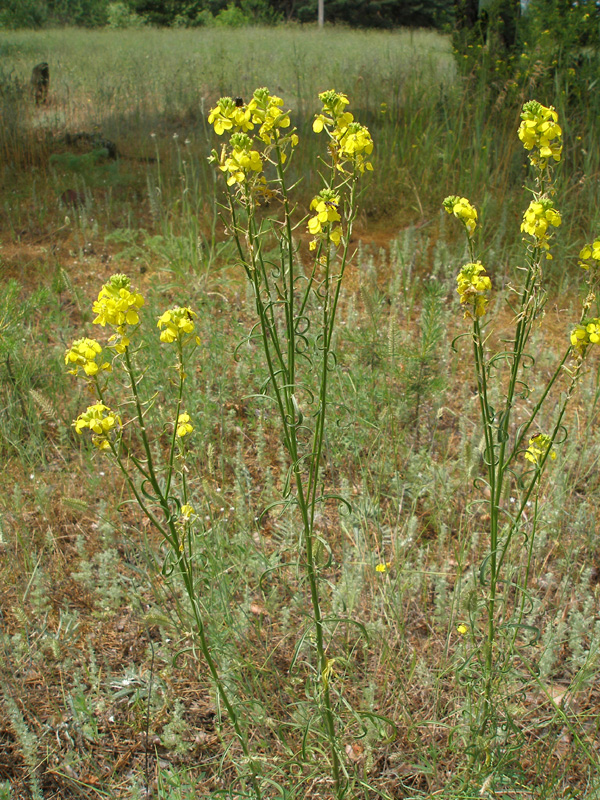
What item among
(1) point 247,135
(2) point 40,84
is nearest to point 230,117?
(1) point 247,135

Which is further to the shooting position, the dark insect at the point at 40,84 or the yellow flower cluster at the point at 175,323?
the dark insect at the point at 40,84

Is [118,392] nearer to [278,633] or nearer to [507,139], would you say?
[278,633]

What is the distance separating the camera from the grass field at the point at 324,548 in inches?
61.2

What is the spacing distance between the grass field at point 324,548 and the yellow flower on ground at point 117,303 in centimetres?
25

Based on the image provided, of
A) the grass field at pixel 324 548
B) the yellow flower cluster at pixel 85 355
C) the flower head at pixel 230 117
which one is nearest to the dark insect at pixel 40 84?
the grass field at pixel 324 548

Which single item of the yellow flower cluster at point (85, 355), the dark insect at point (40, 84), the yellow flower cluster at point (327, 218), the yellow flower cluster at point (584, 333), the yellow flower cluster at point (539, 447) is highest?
the dark insect at point (40, 84)

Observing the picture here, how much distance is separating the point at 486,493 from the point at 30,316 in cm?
261

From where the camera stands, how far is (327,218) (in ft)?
3.59

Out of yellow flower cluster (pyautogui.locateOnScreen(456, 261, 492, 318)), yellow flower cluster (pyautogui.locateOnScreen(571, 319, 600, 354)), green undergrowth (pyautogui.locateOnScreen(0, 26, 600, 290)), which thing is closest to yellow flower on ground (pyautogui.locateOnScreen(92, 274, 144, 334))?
yellow flower cluster (pyautogui.locateOnScreen(456, 261, 492, 318))

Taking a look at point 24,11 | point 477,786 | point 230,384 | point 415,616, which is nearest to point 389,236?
point 230,384

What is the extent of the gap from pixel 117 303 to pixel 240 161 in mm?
343

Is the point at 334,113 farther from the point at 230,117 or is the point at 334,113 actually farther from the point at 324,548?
the point at 324,548

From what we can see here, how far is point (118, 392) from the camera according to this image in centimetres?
305

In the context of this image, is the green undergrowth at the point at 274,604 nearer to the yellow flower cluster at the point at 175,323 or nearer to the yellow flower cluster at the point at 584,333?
the yellow flower cluster at the point at 175,323
